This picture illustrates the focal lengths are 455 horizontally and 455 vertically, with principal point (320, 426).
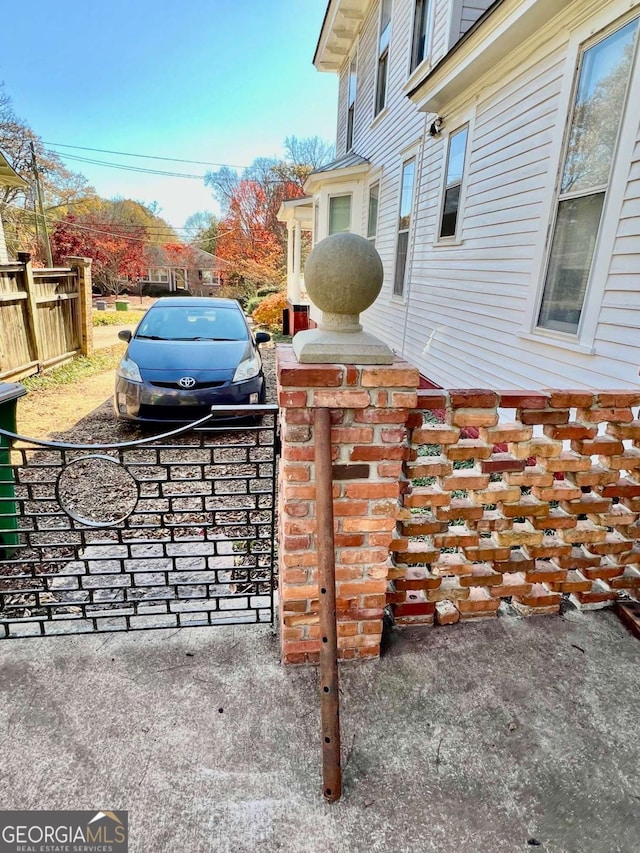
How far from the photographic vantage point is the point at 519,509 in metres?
1.89

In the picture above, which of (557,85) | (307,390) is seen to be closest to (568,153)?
A: (557,85)

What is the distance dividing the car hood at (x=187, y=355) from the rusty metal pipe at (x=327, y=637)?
368 centimetres

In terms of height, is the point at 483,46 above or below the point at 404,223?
above

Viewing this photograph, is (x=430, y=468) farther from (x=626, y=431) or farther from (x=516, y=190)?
(x=516, y=190)

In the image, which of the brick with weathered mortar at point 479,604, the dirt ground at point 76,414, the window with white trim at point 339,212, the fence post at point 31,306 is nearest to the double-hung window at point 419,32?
the window with white trim at point 339,212

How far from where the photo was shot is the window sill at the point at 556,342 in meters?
3.13

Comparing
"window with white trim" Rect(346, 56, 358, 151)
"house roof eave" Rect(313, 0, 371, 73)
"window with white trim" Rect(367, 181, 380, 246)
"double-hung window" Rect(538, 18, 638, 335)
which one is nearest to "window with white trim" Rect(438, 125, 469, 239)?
"double-hung window" Rect(538, 18, 638, 335)

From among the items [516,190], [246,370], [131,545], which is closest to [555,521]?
[131,545]

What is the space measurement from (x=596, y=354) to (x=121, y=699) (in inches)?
129

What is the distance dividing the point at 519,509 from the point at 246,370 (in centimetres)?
360

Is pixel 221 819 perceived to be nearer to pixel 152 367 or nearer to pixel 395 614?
pixel 395 614

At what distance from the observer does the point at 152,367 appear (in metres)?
4.77

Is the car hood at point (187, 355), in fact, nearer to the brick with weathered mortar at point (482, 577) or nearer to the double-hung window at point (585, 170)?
the double-hung window at point (585, 170)

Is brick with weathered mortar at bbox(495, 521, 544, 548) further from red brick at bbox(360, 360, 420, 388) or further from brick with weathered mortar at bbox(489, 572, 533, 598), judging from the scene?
red brick at bbox(360, 360, 420, 388)
